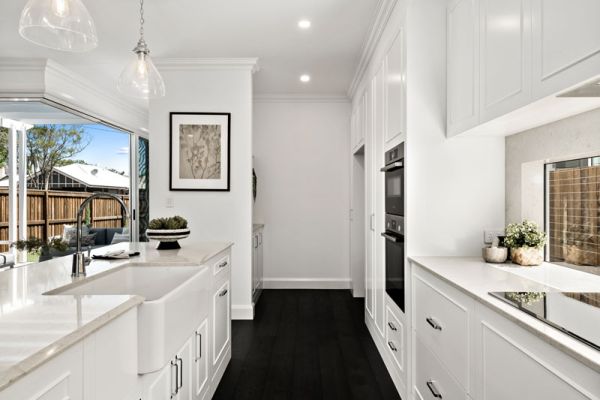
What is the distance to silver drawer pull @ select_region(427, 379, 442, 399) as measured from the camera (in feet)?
5.86

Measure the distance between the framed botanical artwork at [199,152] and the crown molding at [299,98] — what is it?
4.58 feet

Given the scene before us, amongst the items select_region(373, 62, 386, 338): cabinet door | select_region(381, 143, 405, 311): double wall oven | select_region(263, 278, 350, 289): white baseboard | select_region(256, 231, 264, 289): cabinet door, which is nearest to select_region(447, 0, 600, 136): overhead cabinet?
select_region(381, 143, 405, 311): double wall oven

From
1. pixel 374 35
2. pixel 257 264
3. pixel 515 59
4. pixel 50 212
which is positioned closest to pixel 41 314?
pixel 515 59

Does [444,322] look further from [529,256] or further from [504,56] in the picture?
[504,56]

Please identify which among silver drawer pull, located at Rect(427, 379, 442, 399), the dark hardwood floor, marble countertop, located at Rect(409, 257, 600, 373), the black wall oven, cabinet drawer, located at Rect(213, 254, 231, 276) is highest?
the black wall oven

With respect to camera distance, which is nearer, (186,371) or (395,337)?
(186,371)

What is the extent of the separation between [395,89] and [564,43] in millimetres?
1377

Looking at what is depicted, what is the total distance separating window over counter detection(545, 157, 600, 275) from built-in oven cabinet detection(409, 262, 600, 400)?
70 centimetres

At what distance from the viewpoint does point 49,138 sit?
521 centimetres

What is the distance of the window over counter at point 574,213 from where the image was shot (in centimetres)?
175

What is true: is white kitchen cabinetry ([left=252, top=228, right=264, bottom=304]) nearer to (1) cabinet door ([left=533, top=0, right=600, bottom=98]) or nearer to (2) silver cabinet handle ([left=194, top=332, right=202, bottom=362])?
(2) silver cabinet handle ([left=194, top=332, right=202, bottom=362])

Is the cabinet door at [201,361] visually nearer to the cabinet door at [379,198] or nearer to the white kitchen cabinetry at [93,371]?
the white kitchen cabinetry at [93,371]

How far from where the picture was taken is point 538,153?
2049mm

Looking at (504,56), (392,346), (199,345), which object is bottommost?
(392,346)
